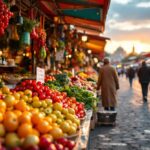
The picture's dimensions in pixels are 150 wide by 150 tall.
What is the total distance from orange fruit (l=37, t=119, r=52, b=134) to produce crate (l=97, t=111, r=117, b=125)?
233 inches

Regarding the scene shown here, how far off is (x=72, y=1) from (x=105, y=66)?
200 centimetres

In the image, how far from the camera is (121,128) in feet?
31.8

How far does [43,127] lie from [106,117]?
239 inches

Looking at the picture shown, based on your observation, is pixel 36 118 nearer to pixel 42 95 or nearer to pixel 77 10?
pixel 42 95

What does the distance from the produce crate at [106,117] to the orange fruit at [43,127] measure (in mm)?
5928

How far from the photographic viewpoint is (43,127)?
13.1 ft

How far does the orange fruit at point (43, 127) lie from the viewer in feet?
13.1

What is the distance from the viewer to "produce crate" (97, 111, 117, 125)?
9898 millimetres

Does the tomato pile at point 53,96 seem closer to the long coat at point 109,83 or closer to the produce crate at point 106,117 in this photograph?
the produce crate at point 106,117

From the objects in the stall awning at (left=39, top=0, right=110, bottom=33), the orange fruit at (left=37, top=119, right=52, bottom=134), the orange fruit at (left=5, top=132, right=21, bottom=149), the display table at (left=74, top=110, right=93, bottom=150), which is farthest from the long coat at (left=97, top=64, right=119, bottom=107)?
the orange fruit at (left=5, top=132, right=21, bottom=149)

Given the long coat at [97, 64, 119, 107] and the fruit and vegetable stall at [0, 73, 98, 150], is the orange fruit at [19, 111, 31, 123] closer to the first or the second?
the fruit and vegetable stall at [0, 73, 98, 150]

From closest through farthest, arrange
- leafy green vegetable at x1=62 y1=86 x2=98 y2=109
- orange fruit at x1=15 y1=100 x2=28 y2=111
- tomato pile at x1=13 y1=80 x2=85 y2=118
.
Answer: orange fruit at x1=15 y1=100 x2=28 y2=111, tomato pile at x1=13 y1=80 x2=85 y2=118, leafy green vegetable at x1=62 y1=86 x2=98 y2=109

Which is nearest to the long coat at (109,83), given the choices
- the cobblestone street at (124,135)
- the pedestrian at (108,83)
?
the pedestrian at (108,83)

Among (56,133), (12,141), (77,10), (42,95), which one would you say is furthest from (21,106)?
(77,10)
